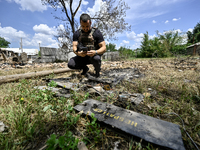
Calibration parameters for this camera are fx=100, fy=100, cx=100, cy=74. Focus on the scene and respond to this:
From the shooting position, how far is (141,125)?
1.08m

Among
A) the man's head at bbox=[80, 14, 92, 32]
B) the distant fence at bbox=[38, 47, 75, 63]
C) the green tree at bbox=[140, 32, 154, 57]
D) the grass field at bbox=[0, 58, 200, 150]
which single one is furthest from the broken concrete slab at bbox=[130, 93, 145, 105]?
the green tree at bbox=[140, 32, 154, 57]

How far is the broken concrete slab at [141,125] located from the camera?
0.92 meters

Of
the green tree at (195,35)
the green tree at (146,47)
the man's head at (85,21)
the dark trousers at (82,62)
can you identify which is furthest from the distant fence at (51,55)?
the green tree at (195,35)

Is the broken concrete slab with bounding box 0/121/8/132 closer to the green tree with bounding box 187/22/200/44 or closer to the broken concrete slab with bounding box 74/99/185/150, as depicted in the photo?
the broken concrete slab with bounding box 74/99/185/150

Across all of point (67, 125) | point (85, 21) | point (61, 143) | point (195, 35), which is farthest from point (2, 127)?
point (195, 35)

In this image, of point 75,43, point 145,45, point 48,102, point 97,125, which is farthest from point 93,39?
point 145,45

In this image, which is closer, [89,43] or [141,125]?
[141,125]

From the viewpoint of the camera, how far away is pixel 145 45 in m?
18.6

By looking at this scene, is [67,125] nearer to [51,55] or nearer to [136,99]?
[136,99]

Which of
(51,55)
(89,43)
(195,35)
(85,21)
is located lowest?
(89,43)

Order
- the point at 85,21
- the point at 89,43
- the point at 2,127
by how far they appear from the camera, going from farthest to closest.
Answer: the point at 89,43, the point at 85,21, the point at 2,127

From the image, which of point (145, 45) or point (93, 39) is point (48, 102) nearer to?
point (93, 39)

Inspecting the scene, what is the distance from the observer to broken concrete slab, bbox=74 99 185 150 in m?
0.92

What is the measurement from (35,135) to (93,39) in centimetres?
266
